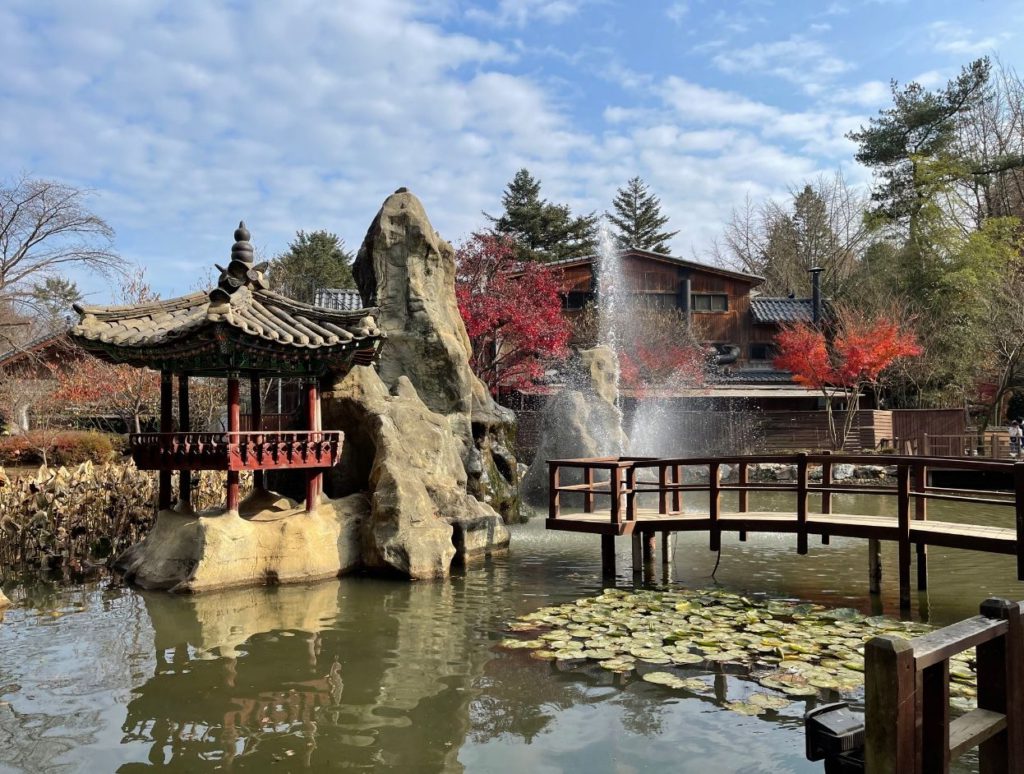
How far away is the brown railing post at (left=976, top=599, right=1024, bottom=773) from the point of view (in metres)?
3.79

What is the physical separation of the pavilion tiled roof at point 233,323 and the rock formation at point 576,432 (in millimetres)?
8092

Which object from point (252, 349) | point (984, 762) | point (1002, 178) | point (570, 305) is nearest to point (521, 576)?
point (252, 349)

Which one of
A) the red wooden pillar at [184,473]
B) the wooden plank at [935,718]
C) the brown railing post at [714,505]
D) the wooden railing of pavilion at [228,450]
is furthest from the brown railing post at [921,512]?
the red wooden pillar at [184,473]

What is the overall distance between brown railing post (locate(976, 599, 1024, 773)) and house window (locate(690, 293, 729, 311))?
1214 inches

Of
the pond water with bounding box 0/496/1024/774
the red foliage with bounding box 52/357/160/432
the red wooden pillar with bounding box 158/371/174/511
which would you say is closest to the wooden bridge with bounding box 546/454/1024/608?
the pond water with bounding box 0/496/1024/774

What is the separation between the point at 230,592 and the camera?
32.3 feet

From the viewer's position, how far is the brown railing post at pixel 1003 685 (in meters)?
3.79

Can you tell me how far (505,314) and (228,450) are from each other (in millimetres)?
14163

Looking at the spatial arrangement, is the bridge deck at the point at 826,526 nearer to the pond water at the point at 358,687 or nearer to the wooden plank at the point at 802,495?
the wooden plank at the point at 802,495

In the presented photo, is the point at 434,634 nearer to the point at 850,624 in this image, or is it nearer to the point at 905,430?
the point at 850,624

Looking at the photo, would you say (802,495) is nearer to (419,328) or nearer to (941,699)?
(941,699)

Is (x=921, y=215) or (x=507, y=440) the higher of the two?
(x=921, y=215)

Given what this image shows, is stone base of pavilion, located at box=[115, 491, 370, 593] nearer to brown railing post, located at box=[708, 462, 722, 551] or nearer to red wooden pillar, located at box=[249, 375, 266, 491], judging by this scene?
red wooden pillar, located at box=[249, 375, 266, 491]

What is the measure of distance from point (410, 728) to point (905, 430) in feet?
80.0
